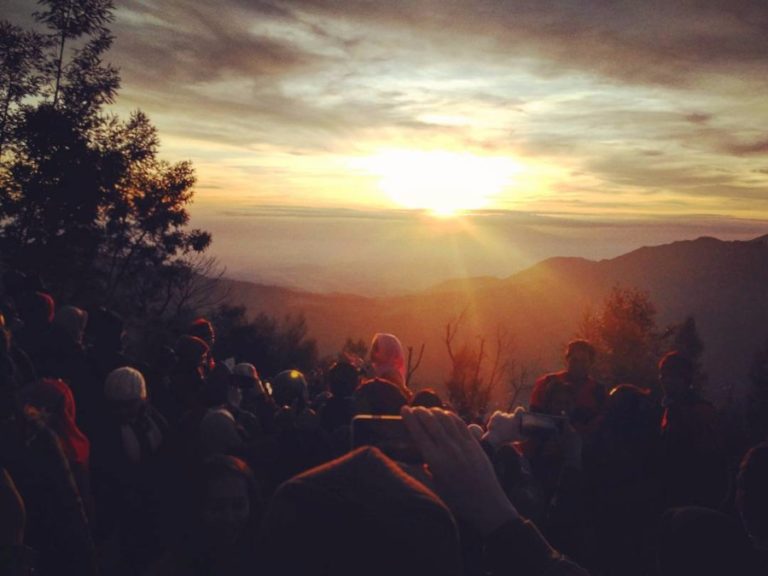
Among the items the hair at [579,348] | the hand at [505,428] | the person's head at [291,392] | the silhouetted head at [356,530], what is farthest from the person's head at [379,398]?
the silhouetted head at [356,530]

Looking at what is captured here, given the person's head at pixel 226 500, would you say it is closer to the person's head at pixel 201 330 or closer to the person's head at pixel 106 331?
the person's head at pixel 106 331

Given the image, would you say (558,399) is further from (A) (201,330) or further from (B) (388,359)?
(A) (201,330)

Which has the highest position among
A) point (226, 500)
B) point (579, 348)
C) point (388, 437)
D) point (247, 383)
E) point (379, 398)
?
point (388, 437)

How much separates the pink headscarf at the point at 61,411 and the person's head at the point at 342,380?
1974mm

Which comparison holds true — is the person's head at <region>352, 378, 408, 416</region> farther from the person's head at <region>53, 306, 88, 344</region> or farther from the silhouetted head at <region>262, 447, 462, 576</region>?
the silhouetted head at <region>262, 447, 462, 576</region>

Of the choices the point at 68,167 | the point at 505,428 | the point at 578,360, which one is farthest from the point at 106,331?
the point at 68,167

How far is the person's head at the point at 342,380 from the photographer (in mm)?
5223

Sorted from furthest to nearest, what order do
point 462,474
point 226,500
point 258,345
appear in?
point 258,345
point 226,500
point 462,474

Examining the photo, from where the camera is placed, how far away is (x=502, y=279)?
176 metres

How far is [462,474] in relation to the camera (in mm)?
1318

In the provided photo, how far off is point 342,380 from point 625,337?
202 feet

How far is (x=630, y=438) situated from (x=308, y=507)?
4.56 m

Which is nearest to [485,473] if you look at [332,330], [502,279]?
[332,330]

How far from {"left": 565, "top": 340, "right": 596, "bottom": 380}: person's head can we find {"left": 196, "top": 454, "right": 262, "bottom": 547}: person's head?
12.3ft
